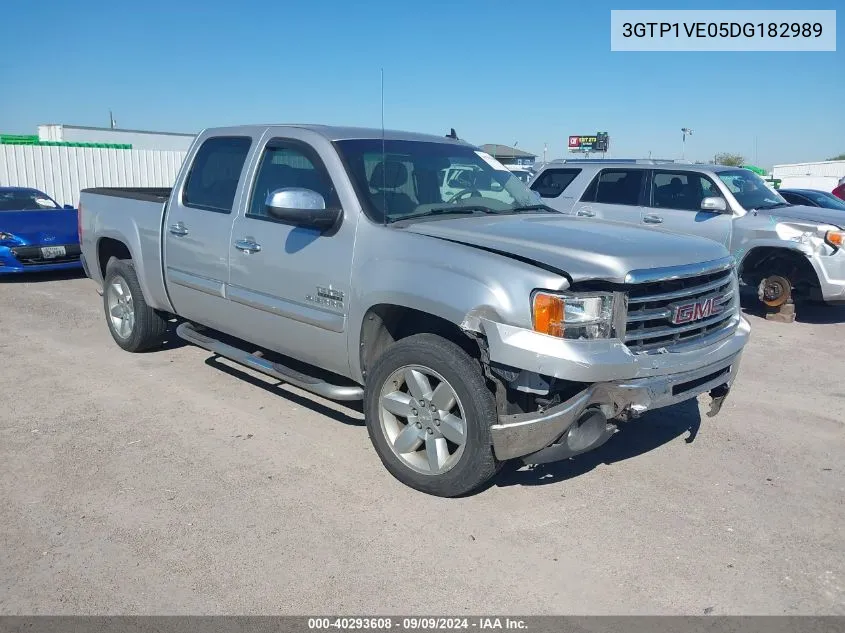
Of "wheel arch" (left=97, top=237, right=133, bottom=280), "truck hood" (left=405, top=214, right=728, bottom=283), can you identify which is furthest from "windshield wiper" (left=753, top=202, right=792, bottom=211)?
"wheel arch" (left=97, top=237, right=133, bottom=280)

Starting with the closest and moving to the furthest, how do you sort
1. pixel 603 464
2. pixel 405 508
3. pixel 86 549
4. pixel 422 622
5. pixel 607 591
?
pixel 422 622
pixel 607 591
pixel 86 549
pixel 405 508
pixel 603 464

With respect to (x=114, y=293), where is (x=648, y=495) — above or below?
below

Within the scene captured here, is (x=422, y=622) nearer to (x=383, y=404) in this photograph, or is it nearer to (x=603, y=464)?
(x=383, y=404)

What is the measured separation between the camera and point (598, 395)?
346 centimetres

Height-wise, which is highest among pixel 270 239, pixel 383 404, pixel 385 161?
pixel 385 161

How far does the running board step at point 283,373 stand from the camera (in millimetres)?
4301

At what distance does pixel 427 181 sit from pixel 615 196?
536 cm

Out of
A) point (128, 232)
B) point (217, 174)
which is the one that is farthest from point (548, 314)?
point (128, 232)

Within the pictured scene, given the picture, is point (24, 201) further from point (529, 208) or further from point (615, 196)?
point (529, 208)

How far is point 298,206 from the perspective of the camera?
4102 mm

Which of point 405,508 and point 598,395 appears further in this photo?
point 405,508

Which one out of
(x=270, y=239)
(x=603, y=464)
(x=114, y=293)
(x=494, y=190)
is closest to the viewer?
(x=603, y=464)

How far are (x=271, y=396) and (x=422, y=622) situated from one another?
2.89 metres

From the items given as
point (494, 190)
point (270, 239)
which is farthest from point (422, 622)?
point (494, 190)
